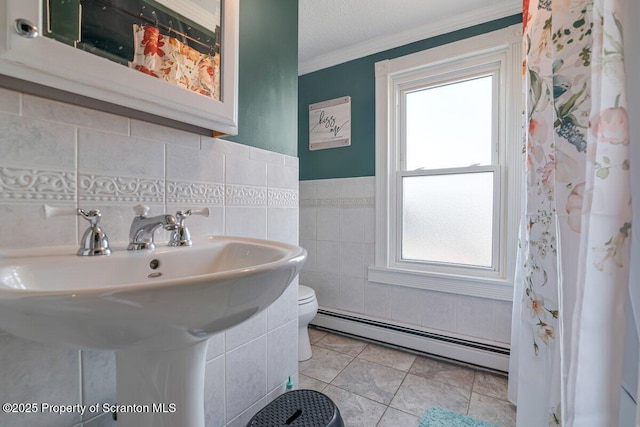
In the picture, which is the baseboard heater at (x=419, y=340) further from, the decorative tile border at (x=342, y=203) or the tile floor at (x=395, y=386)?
the decorative tile border at (x=342, y=203)

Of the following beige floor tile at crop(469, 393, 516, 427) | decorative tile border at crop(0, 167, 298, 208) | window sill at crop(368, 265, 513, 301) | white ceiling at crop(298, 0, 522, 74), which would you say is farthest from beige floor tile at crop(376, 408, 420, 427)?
white ceiling at crop(298, 0, 522, 74)

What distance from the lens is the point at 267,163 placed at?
1.14 metres

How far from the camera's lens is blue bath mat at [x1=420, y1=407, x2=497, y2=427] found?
119 cm

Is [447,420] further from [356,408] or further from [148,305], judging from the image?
[148,305]

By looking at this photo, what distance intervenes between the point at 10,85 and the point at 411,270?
1.94 metres

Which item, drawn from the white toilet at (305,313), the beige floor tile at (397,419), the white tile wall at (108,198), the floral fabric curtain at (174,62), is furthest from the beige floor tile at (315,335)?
the floral fabric curtain at (174,62)

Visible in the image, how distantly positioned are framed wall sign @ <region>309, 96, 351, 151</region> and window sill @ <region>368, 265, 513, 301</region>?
3.37 ft

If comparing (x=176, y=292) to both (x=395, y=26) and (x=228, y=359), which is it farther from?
(x=395, y=26)

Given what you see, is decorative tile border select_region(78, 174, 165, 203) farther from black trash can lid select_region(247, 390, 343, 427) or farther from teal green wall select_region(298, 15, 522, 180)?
teal green wall select_region(298, 15, 522, 180)

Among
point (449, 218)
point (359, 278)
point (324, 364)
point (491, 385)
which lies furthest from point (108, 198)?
point (491, 385)

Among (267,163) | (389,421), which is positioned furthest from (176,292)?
(389,421)

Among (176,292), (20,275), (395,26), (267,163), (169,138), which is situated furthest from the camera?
(395,26)

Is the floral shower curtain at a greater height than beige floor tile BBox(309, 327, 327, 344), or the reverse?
the floral shower curtain

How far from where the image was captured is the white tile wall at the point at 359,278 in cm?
170
